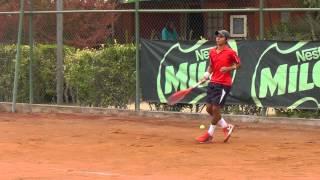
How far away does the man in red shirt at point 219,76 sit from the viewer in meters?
11.4

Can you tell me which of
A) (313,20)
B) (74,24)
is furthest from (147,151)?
(74,24)

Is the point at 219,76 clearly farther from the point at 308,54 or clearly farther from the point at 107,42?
the point at 107,42

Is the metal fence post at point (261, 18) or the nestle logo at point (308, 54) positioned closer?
the nestle logo at point (308, 54)

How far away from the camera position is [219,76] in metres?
11.5

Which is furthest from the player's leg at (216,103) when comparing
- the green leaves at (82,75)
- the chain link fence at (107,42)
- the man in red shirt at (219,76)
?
the green leaves at (82,75)

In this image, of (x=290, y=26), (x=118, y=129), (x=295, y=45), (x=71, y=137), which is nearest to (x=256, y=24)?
(x=290, y=26)

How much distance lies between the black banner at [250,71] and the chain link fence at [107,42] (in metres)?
0.48

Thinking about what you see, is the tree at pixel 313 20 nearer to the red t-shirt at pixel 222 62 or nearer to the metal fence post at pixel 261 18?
the metal fence post at pixel 261 18

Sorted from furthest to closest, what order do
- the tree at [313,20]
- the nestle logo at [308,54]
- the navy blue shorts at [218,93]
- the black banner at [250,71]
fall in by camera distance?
the tree at [313,20] < the black banner at [250,71] < the nestle logo at [308,54] < the navy blue shorts at [218,93]

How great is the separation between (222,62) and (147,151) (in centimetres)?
199

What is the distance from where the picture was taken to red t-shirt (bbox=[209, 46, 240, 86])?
11.4 metres

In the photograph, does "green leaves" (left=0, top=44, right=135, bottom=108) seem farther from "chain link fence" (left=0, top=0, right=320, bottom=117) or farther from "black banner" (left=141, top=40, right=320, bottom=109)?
"black banner" (left=141, top=40, right=320, bottom=109)

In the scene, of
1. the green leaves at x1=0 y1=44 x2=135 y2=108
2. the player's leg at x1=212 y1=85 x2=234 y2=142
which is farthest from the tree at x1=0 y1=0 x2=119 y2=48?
the player's leg at x1=212 y1=85 x2=234 y2=142

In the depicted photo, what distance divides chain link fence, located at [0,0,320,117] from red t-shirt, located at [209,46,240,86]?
2.39 m
